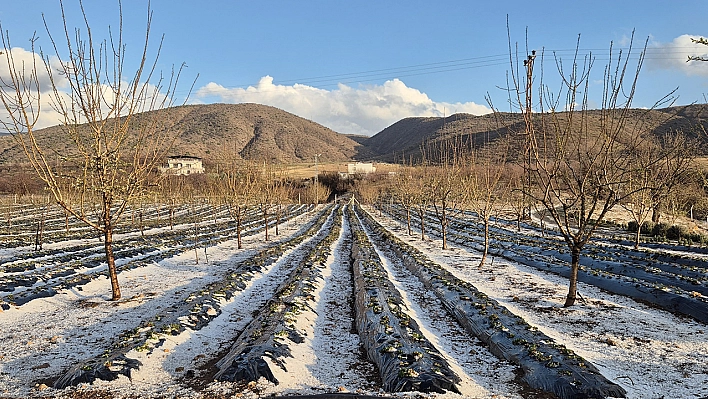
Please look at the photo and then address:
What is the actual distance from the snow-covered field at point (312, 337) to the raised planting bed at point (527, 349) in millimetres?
194

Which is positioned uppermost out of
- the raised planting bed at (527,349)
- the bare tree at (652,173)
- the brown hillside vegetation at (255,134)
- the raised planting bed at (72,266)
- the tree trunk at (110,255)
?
the brown hillside vegetation at (255,134)

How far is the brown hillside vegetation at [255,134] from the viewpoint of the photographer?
323ft

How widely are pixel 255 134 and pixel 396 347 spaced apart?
115393mm

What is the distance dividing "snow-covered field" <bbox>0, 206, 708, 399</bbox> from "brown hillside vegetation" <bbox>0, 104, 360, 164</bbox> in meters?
79.4

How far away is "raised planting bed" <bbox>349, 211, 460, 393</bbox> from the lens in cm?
522

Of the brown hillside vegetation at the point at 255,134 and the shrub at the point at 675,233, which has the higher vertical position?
the brown hillside vegetation at the point at 255,134

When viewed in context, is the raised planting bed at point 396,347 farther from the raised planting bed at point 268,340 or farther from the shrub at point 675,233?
the shrub at point 675,233

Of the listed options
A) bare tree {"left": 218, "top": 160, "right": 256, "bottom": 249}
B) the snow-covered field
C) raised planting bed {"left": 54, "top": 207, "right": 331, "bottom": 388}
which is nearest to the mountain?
bare tree {"left": 218, "top": 160, "right": 256, "bottom": 249}

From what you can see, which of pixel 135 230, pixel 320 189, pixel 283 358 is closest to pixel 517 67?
pixel 283 358

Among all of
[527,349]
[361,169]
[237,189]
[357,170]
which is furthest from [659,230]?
[361,169]

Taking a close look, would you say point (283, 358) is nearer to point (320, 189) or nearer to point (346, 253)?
point (346, 253)

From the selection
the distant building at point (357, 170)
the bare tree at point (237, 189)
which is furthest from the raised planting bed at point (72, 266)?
the distant building at point (357, 170)

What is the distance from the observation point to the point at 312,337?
7539 mm

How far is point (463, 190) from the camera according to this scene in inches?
787
